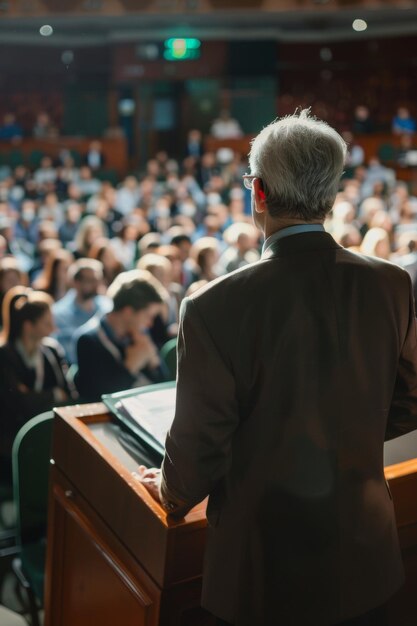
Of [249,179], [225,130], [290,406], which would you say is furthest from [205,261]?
[225,130]

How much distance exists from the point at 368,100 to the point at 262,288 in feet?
53.6

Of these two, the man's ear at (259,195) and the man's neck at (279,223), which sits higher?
the man's ear at (259,195)

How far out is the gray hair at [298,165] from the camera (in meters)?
1.19

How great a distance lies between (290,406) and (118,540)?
1.61ft

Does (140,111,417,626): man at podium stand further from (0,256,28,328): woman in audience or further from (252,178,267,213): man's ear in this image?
(0,256,28,328): woman in audience

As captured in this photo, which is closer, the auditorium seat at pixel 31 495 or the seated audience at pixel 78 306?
the auditorium seat at pixel 31 495

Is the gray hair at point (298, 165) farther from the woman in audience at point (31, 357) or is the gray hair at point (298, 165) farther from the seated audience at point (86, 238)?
the seated audience at point (86, 238)

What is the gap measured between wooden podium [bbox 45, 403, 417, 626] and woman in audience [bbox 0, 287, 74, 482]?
1561 millimetres

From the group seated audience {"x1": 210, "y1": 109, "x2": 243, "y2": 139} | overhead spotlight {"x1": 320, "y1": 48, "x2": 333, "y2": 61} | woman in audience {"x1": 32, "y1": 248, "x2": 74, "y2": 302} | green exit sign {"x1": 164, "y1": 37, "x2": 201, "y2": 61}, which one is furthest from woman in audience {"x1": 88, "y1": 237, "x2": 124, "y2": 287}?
overhead spotlight {"x1": 320, "y1": 48, "x2": 333, "y2": 61}

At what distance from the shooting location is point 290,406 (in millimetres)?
1191

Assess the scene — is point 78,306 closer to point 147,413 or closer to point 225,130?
point 147,413

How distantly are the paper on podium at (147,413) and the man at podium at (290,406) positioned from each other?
0.18m

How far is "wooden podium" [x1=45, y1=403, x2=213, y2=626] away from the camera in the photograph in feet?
4.26

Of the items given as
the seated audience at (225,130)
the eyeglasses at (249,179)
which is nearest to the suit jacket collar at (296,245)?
the eyeglasses at (249,179)
